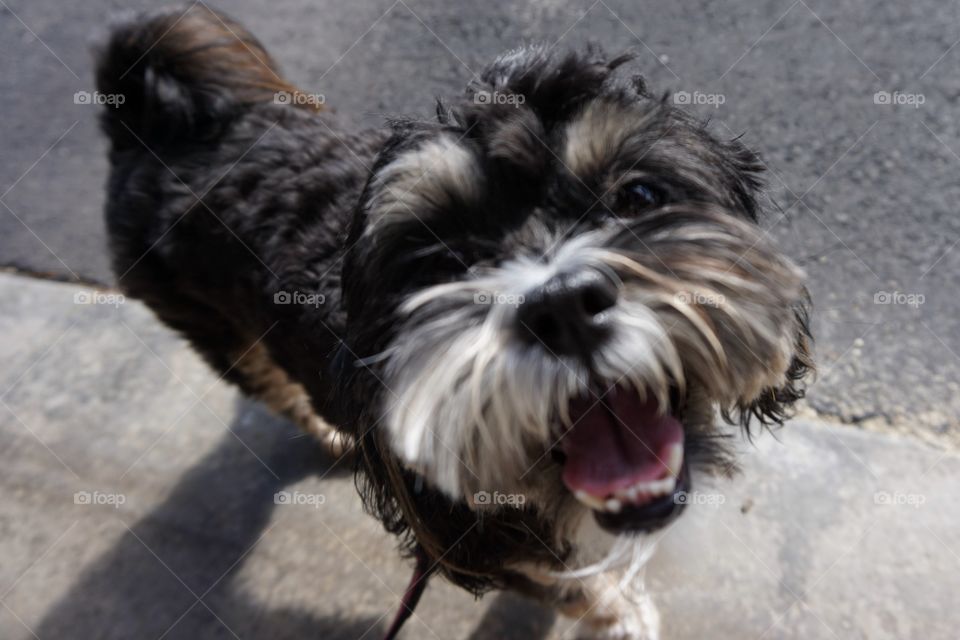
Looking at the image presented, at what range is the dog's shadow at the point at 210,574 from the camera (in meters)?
2.71

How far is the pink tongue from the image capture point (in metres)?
1.69

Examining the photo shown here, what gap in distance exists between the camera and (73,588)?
2.92 meters

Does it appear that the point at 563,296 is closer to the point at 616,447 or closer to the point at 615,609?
the point at 616,447

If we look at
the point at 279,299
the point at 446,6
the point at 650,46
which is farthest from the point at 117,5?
the point at 279,299

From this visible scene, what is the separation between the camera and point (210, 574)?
2.89 metres
